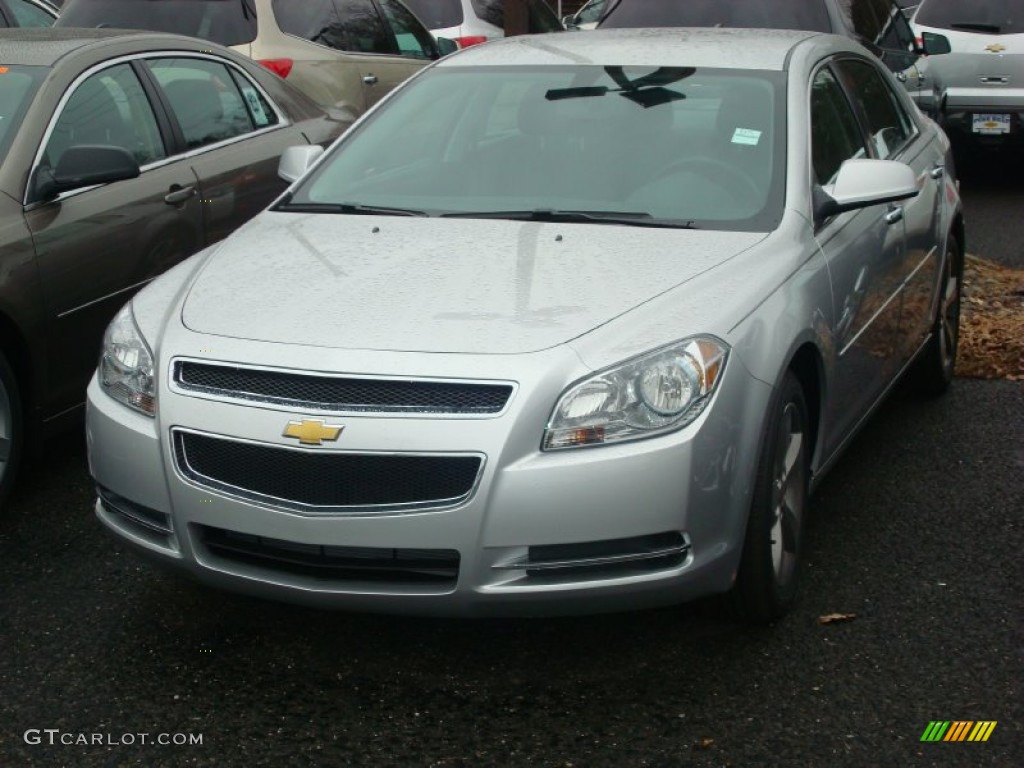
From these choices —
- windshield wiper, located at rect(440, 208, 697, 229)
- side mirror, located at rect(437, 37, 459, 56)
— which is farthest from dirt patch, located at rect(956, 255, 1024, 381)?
side mirror, located at rect(437, 37, 459, 56)

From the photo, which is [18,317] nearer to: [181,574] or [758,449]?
[181,574]

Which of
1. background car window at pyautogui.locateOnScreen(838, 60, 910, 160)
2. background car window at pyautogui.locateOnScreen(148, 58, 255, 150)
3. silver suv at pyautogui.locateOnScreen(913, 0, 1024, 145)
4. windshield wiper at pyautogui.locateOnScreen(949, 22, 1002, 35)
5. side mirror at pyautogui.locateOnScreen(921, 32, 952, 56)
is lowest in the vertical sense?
silver suv at pyautogui.locateOnScreen(913, 0, 1024, 145)

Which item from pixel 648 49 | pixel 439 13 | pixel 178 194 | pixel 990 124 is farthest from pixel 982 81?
pixel 178 194

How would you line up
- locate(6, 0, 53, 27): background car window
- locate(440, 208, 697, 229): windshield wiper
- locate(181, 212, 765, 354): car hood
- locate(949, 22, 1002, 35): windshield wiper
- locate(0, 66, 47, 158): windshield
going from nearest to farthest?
locate(181, 212, 765, 354): car hood → locate(440, 208, 697, 229): windshield wiper → locate(0, 66, 47, 158): windshield → locate(6, 0, 53, 27): background car window → locate(949, 22, 1002, 35): windshield wiper

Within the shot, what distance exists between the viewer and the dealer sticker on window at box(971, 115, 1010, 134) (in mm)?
13023

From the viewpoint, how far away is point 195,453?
392 centimetres

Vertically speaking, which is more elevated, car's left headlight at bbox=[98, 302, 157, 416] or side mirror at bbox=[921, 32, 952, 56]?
car's left headlight at bbox=[98, 302, 157, 416]

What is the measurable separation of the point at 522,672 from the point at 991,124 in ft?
33.5

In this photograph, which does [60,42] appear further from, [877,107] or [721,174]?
[877,107]

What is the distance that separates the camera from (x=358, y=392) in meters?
3.78

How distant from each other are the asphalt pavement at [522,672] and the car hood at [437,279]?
2.86 ft

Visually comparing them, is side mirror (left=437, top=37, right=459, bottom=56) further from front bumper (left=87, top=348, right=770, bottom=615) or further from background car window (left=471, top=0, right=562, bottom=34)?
front bumper (left=87, top=348, right=770, bottom=615)

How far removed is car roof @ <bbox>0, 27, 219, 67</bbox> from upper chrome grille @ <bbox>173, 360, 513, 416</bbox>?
2.75 meters

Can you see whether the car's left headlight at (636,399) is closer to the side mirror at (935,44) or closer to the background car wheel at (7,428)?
the background car wheel at (7,428)
